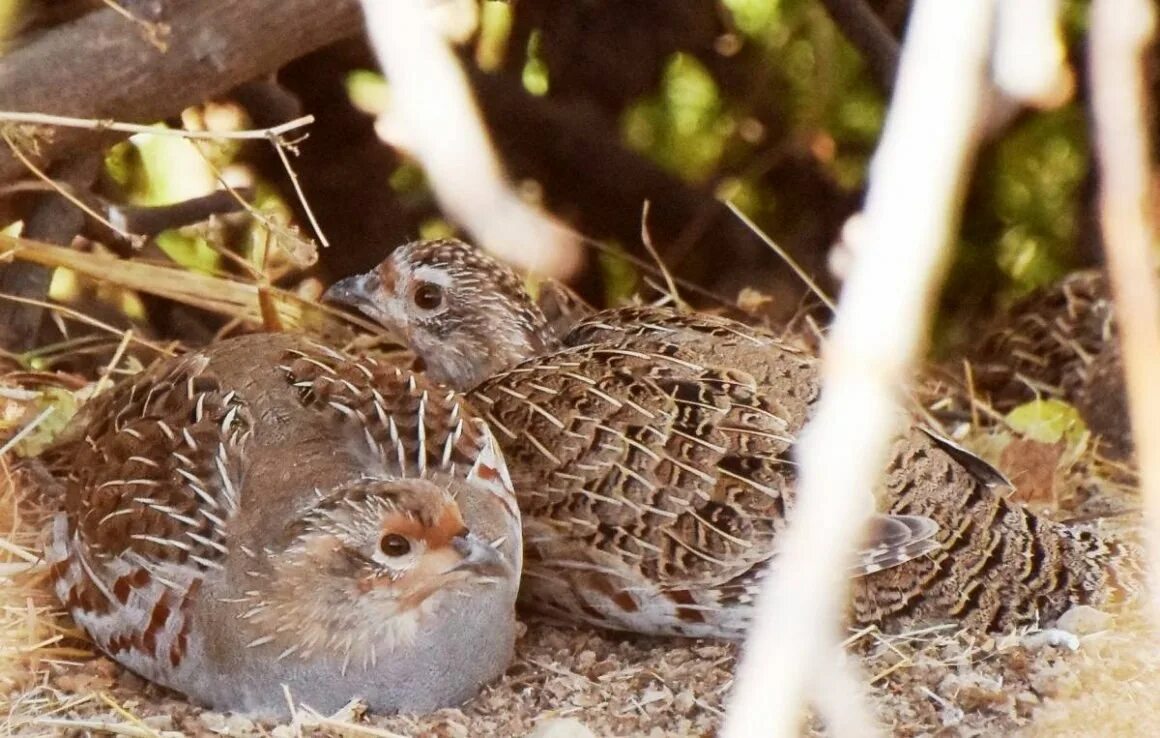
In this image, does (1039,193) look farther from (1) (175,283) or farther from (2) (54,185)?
(2) (54,185)

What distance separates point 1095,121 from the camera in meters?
5.30

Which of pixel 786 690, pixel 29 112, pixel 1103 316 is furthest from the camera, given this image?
pixel 1103 316

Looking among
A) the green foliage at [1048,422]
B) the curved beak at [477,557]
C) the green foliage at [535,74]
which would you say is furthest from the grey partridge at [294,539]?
the green foliage at [535,74]

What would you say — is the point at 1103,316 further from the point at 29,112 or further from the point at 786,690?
the point at 29,112

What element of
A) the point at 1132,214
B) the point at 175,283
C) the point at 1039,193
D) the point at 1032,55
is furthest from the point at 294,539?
the point at 1039,193

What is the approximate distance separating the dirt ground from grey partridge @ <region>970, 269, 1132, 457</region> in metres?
1.56

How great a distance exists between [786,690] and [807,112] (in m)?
3.37

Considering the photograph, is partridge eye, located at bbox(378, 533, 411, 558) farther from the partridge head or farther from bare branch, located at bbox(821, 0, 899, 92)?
bare branch, located at bbox(821, 0, 899, 92)

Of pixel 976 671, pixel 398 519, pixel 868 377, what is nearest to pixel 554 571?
pixel 398 519

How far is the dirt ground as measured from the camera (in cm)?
266

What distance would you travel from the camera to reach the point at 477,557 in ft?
8.66

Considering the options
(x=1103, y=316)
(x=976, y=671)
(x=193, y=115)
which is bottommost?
(x=1103, y=316)

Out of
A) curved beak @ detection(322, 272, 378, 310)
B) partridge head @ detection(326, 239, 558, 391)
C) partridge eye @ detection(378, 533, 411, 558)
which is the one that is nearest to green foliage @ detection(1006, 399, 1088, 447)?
partridge head @ detection(326, 239, 558, 391)

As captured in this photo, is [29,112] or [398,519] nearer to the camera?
[398,519]
